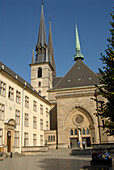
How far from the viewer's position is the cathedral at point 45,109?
2564 centimetres

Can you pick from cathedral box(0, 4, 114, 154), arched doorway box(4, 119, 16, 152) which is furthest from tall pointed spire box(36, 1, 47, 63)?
arched doorway box(4, 119, 16, 152)

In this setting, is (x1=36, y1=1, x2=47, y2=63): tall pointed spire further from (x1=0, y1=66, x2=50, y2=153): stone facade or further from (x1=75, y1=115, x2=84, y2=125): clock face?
(x1=75, y1=115, x2=84, y2=125): clock face

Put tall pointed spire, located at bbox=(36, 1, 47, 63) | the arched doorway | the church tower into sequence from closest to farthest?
the arched doorway < the church tower < tall pointed spire, located at bbox=(36, 1, 47, 63)

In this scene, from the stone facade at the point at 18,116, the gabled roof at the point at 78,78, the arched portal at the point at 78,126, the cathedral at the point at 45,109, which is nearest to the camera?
the stone facade at the point at 18,116

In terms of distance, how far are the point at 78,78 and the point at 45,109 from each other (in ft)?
36.2

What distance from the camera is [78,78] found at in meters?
46.0

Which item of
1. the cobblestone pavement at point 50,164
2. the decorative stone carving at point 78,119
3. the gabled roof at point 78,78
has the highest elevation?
the gabled roof at point 78,78

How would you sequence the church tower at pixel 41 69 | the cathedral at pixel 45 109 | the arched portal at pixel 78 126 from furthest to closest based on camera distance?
Answer: the church tower at pixel 41 69 → the arched portal at pixel 78 126 → the cathedral at pixel 45 109

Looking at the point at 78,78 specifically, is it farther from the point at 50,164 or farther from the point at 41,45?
the point at 50,164

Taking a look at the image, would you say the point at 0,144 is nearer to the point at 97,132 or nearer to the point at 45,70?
the point at 97,132

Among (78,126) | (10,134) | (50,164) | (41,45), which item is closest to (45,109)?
(78,126)

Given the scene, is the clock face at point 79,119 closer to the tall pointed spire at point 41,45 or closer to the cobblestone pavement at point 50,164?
the cobblestone pavement at point 50,164

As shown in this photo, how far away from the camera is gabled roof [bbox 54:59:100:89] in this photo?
146 ft

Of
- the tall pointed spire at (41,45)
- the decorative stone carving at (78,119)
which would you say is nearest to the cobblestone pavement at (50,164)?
the decorative stone carving at (78,119)
